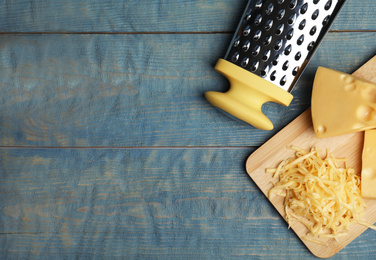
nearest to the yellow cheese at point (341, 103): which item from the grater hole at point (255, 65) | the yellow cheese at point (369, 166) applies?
the yellow cheese at point (369, 166)

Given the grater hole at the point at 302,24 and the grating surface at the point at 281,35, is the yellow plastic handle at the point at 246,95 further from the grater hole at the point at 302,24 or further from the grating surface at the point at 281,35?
the grater hole at the point at 302,24

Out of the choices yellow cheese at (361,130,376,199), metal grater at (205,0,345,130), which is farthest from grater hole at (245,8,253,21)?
yellow cheese at (361,130,376,199)

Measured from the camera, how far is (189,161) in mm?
786

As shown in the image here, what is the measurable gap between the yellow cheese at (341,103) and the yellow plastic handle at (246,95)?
7 cm

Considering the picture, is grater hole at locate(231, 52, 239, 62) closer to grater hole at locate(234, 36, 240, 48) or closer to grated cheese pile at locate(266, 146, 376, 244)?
grater hole at locate(234, 36, 240, 48)

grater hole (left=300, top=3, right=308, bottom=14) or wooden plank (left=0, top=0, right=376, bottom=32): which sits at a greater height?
grater hole (left=300, top=3, right=308, bottom=14)

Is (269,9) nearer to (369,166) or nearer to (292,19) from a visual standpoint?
(292,19)

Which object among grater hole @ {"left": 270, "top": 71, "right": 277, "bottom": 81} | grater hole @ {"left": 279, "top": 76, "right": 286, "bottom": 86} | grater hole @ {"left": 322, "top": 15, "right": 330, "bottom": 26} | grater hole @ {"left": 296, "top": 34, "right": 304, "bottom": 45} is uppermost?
grater hole @ {"left": 322, "top": 15, "right": 330, "bottom": 26}

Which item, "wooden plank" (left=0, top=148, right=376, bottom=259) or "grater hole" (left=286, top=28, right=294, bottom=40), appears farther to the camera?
Result: "wooden plank" (left=0, top=148, right=376, bottom=259)

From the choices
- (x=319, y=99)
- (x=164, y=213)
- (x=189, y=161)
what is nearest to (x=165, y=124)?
(x=189, y=161)

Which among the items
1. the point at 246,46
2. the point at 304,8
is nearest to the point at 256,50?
the point at 246,46

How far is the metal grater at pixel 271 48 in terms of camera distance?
0.66 metres

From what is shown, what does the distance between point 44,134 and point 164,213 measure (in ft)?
1.16

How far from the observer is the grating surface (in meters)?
0.66
